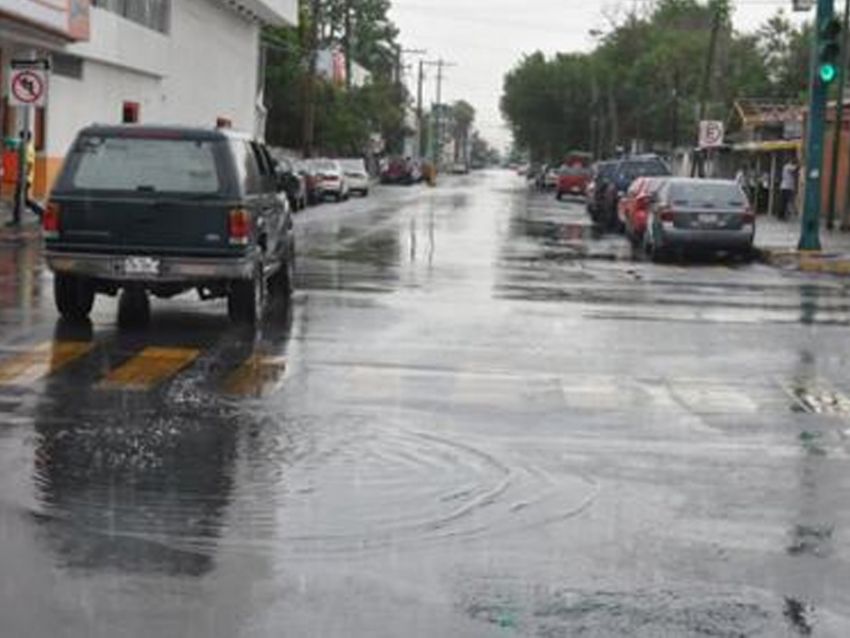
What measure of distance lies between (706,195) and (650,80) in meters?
78.3

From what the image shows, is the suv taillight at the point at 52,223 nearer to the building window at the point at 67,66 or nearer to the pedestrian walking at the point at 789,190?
the building window at the point at 67,66

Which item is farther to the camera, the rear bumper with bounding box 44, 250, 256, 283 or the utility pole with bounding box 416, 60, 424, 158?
the utility pole with bounding box 416, 60, 424, 158

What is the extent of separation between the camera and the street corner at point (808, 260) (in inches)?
991

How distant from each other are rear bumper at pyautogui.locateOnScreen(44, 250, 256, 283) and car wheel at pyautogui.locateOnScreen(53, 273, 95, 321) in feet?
1.19

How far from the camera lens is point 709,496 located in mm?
7820

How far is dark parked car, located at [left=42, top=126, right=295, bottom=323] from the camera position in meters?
13.7

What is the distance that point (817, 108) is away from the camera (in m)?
26.7

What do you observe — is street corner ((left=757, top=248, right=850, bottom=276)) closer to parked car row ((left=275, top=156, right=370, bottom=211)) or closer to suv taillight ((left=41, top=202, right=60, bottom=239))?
suv taillight ((left=41, top=202, right=60, bottom=239))

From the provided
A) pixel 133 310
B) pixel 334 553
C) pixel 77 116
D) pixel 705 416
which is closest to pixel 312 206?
pixel 77 116

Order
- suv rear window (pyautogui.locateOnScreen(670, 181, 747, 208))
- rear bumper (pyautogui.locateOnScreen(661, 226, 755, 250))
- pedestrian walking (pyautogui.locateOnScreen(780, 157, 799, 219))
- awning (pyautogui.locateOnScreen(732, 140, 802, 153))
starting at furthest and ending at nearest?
awning (pyautogui.locateOnScreen(732, 140, 802, 153)) → pedestrian walking (pyautogui.locateOnScreen(780, 157, 799, 219)) → suv rear window (pyautogui.locateOnScreen(670, 181, 747, 208)) → rear bumper (pyautogui.locateOnScreen(661, 226, 755, 250))

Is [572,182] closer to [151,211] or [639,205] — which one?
[639,205]

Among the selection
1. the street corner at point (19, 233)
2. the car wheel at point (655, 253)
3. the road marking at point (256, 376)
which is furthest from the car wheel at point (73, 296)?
the car wheel at point (655, 253)

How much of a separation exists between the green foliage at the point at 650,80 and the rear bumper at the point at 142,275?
65145 millimetres

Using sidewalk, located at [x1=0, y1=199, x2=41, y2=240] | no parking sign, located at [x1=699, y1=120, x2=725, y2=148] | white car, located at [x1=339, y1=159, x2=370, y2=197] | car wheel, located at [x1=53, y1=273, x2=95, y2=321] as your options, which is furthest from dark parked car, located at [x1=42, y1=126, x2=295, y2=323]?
white car, located at [x1=339, y1=159, x2=370, y2=197]
